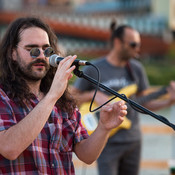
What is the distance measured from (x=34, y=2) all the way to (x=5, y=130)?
54.7 feet

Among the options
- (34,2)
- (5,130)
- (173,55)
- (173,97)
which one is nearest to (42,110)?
(5,130)

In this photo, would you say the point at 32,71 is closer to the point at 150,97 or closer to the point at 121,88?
the point at 121,88

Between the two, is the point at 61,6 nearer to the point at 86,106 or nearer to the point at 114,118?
the point at 86,106

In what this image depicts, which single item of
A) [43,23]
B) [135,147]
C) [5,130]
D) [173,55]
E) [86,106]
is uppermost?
[43,23]

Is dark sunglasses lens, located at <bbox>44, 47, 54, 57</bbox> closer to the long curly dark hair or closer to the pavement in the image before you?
the long curly dark hair

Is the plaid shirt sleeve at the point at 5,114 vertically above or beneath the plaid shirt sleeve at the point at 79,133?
above

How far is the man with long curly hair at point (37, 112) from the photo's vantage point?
1.92 metres

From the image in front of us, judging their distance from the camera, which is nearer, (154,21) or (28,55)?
(28,55)

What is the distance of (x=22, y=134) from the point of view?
1893 millimetres

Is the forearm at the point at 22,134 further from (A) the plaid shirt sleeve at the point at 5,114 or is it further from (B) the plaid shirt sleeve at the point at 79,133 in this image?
(B) the plaid shirt sleeve at the point at 79,133

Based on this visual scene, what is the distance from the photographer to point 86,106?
3811 mm

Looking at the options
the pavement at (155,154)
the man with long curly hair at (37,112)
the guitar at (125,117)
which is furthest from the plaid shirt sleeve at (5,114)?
the pavement at (155,154)

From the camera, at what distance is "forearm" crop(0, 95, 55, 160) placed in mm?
1892

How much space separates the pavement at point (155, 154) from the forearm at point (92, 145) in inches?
109
